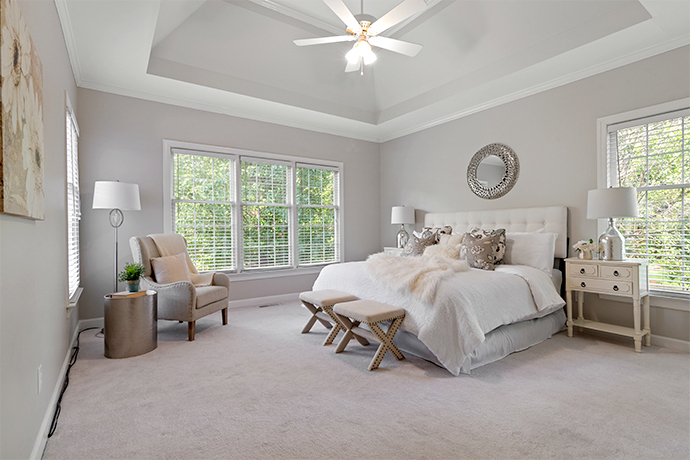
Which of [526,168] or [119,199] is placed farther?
[526,168]

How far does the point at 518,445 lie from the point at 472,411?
1.16 feet

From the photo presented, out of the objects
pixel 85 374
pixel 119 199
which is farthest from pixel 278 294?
pixel 85 374

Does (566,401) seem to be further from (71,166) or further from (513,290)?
(71,166)

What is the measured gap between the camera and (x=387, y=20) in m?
2.94

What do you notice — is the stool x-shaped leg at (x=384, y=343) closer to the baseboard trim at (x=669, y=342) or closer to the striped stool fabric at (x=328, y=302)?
the striped stool fabric at (x=328, y=302)

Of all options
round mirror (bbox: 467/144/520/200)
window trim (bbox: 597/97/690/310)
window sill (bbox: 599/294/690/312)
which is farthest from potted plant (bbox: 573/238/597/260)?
round mirror (bbox: 467/144/520/200)

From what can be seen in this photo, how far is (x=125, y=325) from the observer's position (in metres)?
3.08

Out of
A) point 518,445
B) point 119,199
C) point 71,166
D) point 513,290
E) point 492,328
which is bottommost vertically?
point 518,445

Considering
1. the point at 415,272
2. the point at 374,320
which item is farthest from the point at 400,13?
the point at 374,320

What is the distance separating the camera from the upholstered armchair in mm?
3523

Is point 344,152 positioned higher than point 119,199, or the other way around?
point 344,152

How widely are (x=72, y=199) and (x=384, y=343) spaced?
3.21 meters

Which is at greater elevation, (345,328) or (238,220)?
(238,220)

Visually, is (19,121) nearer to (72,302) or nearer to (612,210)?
(72,302)
